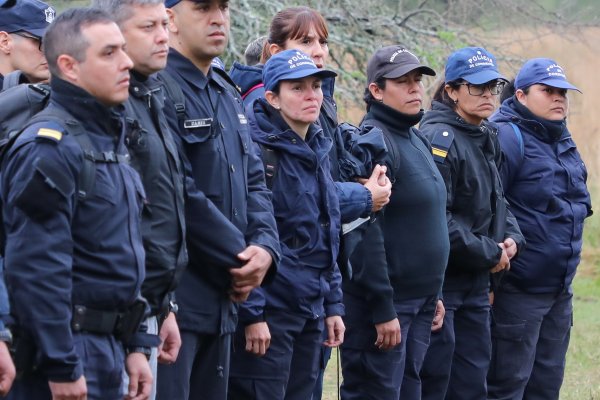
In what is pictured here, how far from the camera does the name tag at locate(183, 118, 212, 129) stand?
14.9 ft

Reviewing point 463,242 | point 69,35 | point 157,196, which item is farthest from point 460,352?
point 69,35

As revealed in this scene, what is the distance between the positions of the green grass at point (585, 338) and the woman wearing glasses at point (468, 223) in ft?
4.65

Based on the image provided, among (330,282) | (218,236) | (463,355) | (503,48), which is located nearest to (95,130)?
(218,236)

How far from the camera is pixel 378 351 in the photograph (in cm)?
587

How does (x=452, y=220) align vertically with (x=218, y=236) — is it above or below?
below

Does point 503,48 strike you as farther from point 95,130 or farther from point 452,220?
point 95,130

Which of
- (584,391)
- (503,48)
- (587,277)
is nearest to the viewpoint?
(584,391)

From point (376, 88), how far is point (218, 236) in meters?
1.91

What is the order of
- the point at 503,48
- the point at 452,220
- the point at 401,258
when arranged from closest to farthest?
1. the point at 401,258
2. the point at 452,220
3. the point at 503,48

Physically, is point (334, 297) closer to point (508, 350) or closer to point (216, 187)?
point (216, 187)

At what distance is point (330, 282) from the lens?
525cm

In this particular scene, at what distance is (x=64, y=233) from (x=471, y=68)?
3.43 metres

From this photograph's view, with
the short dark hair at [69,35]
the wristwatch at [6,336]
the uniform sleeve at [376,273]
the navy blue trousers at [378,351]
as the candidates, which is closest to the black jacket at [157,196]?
the short dark hair at [69,35]

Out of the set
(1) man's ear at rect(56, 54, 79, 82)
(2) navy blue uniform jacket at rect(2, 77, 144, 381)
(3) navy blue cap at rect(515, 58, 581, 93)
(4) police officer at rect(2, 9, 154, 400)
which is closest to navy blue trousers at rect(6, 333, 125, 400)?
(4) police officer at rect(2, 9, 154, 400)
